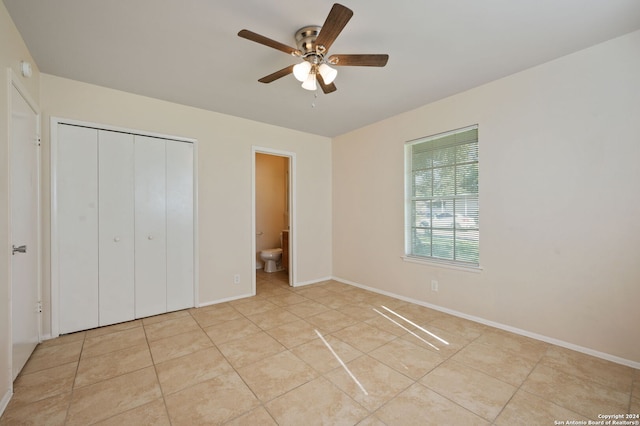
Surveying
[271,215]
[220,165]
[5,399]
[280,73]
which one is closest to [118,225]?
[220,165]

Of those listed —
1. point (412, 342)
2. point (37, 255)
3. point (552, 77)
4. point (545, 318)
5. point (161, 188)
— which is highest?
point (552, 77)

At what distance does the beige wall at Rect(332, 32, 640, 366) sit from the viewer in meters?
2.06

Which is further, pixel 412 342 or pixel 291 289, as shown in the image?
pixel 291 289

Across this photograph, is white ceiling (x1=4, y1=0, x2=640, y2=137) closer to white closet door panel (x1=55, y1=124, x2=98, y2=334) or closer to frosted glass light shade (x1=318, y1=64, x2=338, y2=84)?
frosted glass light shade (x1=318, y1=64, x2=338, y2=84)

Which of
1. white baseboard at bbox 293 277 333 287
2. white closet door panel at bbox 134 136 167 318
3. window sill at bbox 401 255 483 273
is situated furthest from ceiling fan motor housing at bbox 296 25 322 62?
white baseboard at bbox 293 277 333 287

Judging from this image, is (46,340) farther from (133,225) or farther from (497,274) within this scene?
(497,274)

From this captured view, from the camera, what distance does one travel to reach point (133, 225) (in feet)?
9.76

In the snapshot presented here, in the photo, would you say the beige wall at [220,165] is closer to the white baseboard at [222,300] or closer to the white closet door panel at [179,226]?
the white baseboard at [222,300]

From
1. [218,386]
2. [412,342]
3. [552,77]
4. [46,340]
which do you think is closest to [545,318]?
[412,342]

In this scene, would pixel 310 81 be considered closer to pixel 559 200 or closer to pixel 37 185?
pixel 559 200

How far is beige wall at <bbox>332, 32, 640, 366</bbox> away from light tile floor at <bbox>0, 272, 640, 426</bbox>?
281 mm

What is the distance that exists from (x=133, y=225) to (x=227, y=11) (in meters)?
2.41

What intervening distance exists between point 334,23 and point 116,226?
2.93 meters

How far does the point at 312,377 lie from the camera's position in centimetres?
193
